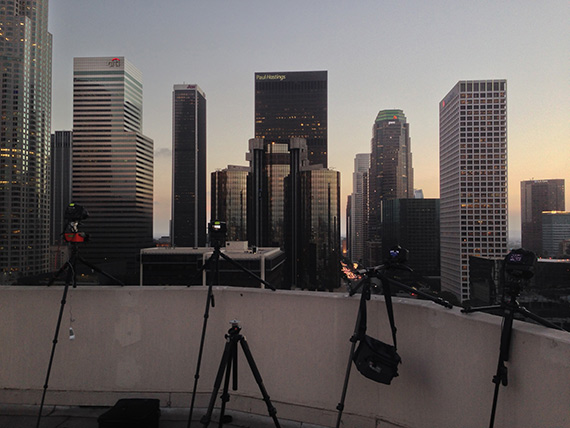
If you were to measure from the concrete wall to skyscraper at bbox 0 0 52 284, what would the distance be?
10614cm

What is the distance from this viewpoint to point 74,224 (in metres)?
2.80

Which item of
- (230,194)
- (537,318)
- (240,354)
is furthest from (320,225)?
(537,318)

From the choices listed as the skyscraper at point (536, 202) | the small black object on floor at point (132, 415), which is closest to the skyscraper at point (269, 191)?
the skyscraper at point (536, 202)

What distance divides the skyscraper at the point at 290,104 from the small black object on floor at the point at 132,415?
496 feet

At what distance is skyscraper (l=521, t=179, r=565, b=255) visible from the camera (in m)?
117

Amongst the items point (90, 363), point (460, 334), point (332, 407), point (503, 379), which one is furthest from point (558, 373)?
point (90, 363)

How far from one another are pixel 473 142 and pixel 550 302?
218ft

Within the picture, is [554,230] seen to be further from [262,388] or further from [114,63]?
[114,63]

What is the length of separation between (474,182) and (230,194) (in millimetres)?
74687

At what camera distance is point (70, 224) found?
2.74 metres

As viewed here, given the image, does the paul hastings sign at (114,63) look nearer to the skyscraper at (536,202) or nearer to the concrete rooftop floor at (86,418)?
the concrete rooftop floor at (86,418)

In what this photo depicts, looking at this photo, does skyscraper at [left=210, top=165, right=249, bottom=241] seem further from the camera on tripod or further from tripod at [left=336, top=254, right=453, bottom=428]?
tripod at [left=336, top=254, right=453, bottom=428]

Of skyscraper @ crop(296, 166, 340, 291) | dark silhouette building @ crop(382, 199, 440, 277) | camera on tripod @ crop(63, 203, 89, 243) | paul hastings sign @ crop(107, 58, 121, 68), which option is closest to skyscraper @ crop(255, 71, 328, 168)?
dark silhouette building @ crop(382, 199, 440, 277)

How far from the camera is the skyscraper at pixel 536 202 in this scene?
117 metres
